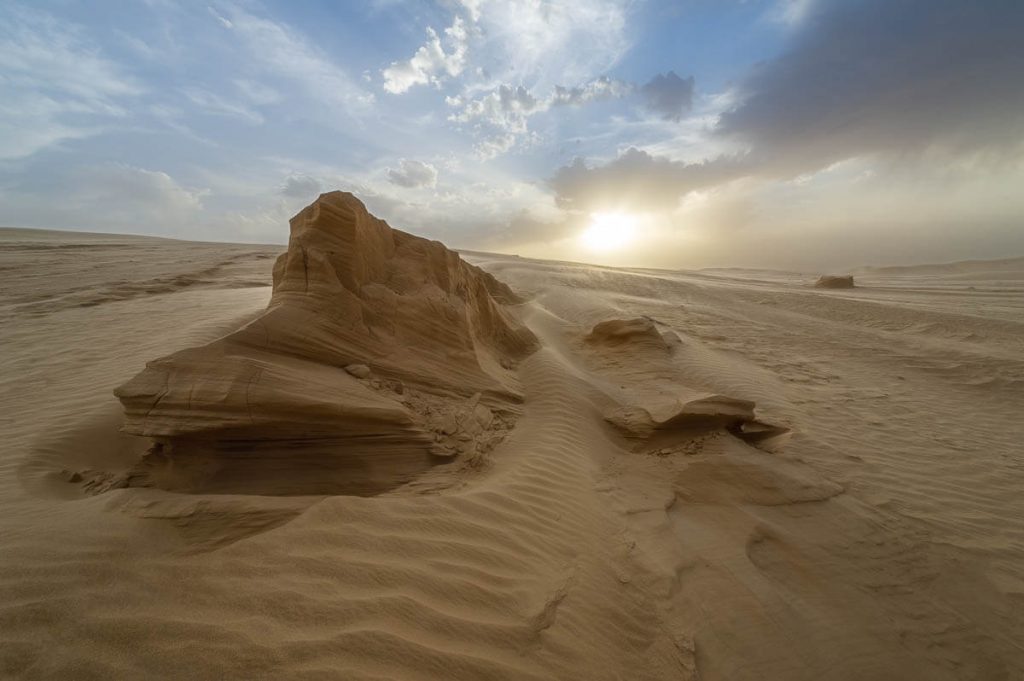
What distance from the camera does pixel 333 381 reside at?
12.4 feet

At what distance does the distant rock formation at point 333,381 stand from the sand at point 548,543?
0.16 meters

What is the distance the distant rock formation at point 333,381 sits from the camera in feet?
10.1

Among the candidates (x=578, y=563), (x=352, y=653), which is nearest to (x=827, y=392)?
(x=578, y=563)

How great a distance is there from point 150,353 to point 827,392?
11.0 m

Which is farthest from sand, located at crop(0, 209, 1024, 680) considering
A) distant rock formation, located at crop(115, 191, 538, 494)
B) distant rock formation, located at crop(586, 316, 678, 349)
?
distant rock formation, located at crop(586, 316, 678, 349)

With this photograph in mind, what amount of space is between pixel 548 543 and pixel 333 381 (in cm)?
231

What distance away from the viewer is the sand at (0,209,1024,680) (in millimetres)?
2043

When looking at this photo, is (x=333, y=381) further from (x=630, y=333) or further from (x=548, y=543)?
(x=630, y=333)

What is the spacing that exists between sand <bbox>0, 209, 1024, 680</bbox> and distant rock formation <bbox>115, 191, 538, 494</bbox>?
6.1 inches

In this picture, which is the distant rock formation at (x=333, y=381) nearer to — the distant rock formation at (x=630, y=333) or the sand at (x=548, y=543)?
the sand at (x=548, y=543)

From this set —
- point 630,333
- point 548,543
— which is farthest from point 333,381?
point 630,333

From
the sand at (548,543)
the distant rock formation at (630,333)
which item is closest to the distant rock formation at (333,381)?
the sand at (548,543)

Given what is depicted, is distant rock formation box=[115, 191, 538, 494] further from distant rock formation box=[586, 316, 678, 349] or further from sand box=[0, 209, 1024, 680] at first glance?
distant rock formation box=[586, 316, 678, 349]

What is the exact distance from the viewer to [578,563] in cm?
316
